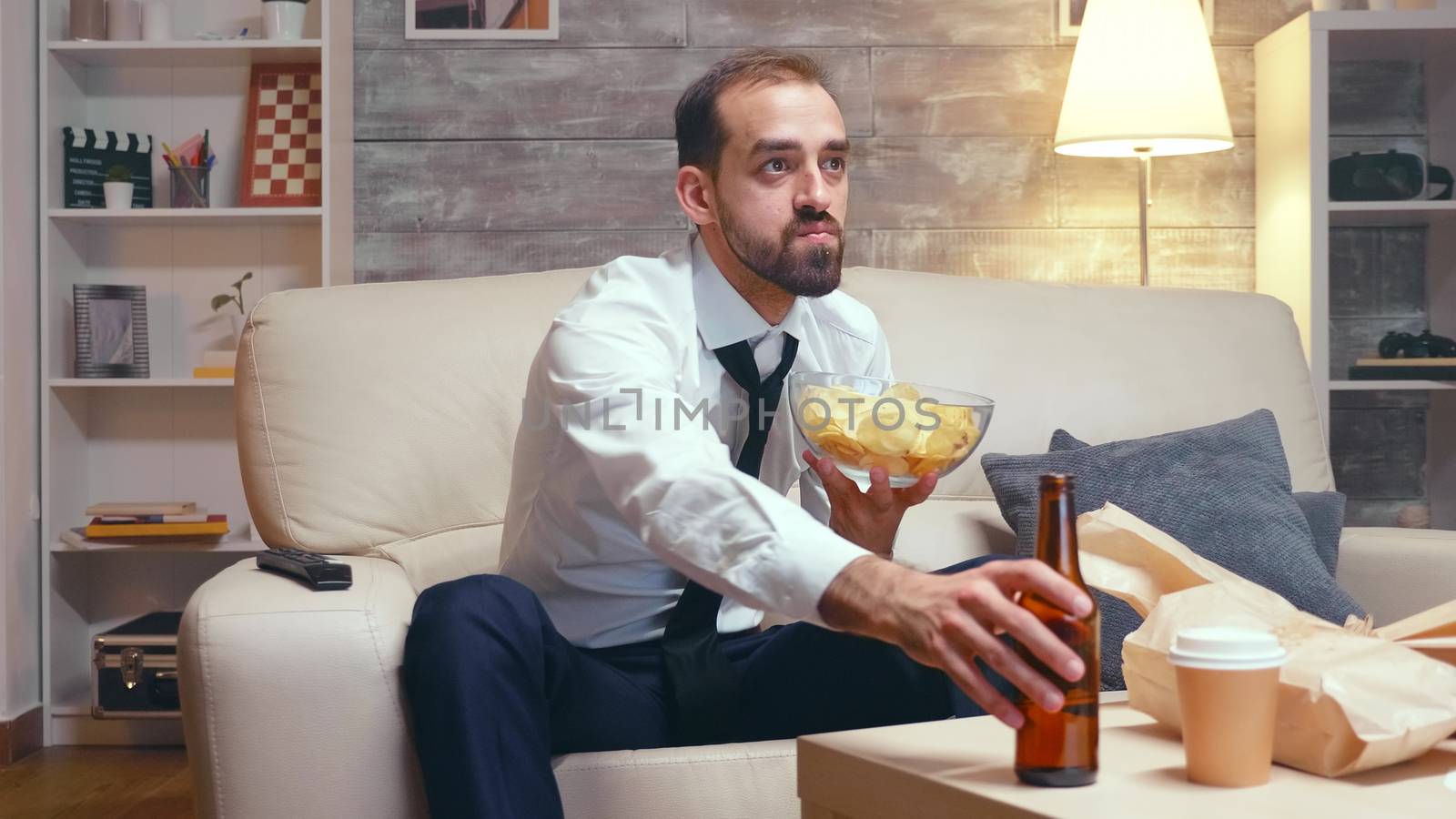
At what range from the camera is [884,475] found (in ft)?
4.19

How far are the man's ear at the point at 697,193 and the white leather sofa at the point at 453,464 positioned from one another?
32cm

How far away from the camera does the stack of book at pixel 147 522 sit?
9.29 feet

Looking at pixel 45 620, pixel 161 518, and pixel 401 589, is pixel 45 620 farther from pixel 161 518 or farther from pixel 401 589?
pixel 401 589

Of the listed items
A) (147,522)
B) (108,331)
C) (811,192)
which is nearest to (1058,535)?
(811,192)

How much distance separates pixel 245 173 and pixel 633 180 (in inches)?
34.3

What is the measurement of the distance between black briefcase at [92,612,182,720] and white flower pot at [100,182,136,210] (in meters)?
0.93

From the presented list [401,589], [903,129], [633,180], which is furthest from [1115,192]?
[401,589]

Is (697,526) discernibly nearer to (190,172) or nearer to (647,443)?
(647,443)

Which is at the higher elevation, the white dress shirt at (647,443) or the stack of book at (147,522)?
the white dress shirt at (647,443)

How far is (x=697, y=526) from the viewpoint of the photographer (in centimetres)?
106

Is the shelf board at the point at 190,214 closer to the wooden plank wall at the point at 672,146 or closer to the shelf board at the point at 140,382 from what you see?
the wooden plank wall at the point at 672,146

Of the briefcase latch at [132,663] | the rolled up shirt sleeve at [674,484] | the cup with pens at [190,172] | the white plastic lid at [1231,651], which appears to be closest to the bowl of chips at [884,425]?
the rolled up shirt sleeve at [674,484]

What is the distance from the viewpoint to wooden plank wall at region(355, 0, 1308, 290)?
3.04m

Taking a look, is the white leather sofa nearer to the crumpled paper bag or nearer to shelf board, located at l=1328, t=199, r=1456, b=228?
the crumpled paper bag
